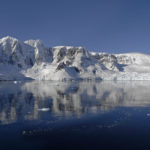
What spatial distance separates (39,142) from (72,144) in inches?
117

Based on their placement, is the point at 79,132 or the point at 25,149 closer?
the point at 25,149

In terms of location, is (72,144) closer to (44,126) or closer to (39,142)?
(39,142)

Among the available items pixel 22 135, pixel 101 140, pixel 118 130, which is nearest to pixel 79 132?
pixel 101 140

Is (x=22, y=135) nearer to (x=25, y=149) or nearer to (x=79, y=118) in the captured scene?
(x=25, y=149)

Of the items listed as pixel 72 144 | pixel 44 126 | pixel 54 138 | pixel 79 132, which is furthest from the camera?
pixel 44 126

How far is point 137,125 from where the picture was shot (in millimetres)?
19297

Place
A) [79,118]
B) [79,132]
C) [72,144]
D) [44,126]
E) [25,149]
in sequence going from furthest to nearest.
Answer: [79,118] → [44,126] → [79,132] → [72,144] → [25,149]

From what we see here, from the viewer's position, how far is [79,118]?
71.9ft

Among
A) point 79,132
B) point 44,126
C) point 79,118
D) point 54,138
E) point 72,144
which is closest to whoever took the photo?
point 72,144

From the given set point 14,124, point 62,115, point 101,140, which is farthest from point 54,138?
point 62,115

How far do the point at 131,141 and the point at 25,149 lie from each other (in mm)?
9223

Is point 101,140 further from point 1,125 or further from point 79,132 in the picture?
point 1,125

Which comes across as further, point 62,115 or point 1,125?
point 62,115

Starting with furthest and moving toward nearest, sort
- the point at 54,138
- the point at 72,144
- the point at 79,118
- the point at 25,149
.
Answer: the point at 79,118 → the point at 54,138 → the point at 72,144 → the point at 25,149
